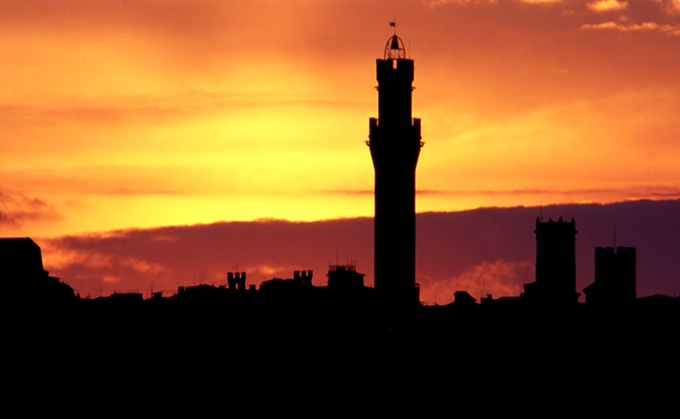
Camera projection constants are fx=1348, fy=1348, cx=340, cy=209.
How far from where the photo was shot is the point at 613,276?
10200 centimetres

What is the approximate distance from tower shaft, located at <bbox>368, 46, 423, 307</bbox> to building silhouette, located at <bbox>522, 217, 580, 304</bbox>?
10.3 meters

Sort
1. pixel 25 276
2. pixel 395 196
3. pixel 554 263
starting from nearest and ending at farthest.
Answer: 1. pixel 25 276
2. pixel 395 196
3. pixel 554 263

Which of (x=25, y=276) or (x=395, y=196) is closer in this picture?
(x=25, y=276)

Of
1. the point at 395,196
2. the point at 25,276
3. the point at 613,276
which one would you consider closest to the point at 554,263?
the point at 613,276

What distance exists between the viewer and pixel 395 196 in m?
95.4

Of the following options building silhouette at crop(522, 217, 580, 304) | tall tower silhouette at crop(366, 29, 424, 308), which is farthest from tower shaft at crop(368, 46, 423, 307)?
building silhouette at crop(522, 217, 580, 304)

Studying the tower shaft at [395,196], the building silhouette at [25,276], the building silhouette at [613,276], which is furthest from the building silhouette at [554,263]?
the building silhouette at [25,276]

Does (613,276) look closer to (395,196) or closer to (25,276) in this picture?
(395,196)

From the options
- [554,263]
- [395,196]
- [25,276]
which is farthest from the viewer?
[554,263]

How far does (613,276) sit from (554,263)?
4.80m

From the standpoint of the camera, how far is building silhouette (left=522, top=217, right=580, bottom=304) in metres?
99.7

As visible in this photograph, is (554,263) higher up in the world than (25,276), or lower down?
higher up

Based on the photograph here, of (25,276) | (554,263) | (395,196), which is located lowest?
(25,276)

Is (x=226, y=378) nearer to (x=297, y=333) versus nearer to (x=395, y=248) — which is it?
(x=297, y=333)
